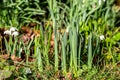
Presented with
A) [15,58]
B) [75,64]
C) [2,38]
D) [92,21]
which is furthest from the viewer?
[92,21]

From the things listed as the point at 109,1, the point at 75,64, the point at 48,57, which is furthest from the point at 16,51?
the point at 109,1

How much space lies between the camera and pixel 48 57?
3385 mm

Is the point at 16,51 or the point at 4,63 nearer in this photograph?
the point at 4,63

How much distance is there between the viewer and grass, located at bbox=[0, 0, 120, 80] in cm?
317

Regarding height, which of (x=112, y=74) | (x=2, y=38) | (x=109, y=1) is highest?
(x=109, y=1)

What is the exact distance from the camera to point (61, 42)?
3.12m

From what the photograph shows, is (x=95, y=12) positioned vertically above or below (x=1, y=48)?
above

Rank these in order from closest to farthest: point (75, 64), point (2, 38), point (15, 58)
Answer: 1. point (75, 64)
2. point (15, 58)
3. point (2, 38)

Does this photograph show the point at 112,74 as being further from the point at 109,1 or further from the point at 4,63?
the point at 109,1

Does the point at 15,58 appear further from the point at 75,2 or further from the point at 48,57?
the point at 75,2

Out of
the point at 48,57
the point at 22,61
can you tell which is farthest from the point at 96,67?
the point at 22,61

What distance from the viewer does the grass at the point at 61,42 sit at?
10.4ft

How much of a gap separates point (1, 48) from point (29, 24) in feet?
2.37

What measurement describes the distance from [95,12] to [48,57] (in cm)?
98
